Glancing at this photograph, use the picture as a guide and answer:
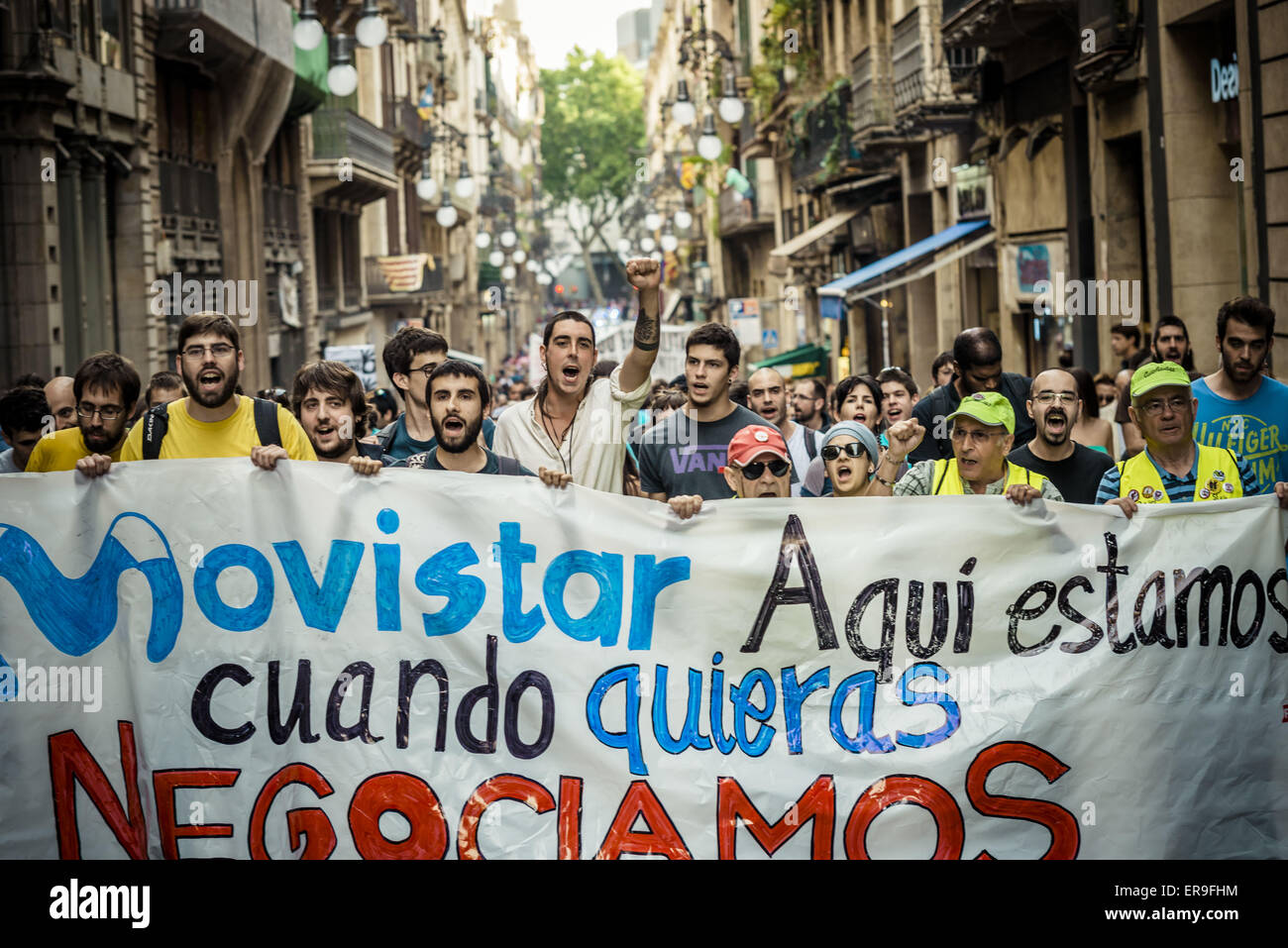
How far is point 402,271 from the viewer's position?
41.7 m

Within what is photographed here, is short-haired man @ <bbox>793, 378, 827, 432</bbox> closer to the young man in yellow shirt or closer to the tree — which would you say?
the young man in yellow shirt

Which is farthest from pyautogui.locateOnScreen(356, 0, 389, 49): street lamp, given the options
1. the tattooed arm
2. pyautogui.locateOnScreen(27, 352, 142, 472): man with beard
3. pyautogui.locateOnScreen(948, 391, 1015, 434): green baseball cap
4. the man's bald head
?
pyautogui.locateOnScreen(948, 391, 1015, 434): green baseball cap

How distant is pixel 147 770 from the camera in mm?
5246

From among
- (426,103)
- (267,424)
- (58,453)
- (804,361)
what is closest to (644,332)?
(267,424)

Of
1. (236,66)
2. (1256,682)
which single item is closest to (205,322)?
(1256,682)

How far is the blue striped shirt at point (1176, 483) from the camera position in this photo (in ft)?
19.3

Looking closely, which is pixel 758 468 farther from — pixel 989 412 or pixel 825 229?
pixel 825 229

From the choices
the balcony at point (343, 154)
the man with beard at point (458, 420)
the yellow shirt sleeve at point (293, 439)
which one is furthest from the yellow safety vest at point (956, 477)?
the balcony at point (343, 154)

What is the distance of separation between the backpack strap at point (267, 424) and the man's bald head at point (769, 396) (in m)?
3.05

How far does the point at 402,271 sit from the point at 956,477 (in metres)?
36.7

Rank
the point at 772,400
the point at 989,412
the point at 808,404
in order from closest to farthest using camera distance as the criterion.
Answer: the point at 989,412 → the point at 772,400 → the point at 808,404

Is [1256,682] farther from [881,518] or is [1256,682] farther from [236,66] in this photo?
[236,66]

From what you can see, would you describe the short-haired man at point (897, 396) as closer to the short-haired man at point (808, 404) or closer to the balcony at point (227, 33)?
the short-haired man at point (808, 404)

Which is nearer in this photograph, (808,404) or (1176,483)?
(1176,483)
